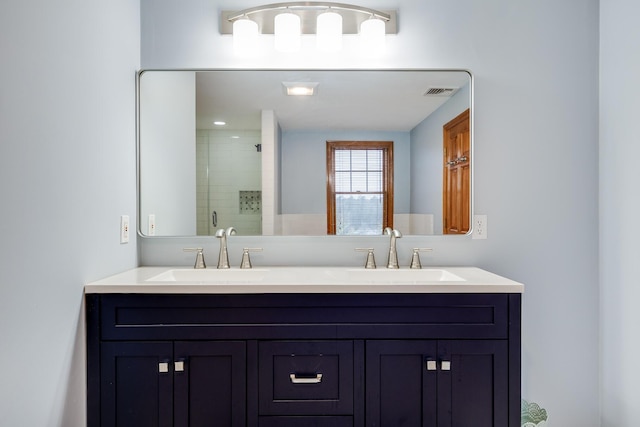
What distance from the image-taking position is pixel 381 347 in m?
1.45

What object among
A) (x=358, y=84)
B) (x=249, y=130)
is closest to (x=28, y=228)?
(x=249, y=130)

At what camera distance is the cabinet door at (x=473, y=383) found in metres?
1.44

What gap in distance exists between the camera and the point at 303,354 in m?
1.44

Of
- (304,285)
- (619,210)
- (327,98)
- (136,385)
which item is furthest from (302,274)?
(619,210)

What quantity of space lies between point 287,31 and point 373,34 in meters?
0.39

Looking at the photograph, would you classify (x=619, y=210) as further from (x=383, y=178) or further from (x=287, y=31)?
(x=287, y=31)

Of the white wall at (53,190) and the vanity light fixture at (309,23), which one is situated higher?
the vanity light fixture at (309,23)

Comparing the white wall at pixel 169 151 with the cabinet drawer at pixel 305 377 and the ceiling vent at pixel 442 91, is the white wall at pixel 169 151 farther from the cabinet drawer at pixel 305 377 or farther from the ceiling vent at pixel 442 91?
the ceiling vent at pixel 442 91

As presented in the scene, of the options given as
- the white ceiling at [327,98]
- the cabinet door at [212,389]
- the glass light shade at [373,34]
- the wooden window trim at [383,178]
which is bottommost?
the cabinet door at [212,389]

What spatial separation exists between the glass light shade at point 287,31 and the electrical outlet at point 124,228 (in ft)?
3.34

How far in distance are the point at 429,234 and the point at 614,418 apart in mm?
1155

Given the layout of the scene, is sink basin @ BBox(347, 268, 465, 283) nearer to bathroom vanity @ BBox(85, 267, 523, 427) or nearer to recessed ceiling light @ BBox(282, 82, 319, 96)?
bathroom vanity @ BBox(85, 267, 523, 427)

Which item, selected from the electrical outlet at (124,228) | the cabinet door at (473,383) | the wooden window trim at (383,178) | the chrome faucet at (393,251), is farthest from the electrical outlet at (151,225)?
the cabinet door at (473,383)

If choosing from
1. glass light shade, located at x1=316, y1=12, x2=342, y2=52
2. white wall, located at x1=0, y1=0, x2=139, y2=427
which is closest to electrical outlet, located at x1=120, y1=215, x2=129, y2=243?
white wall, located at x1=0, y1=0, x2=139, y2=427
